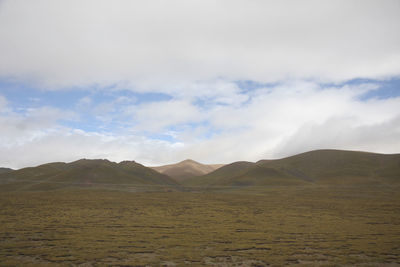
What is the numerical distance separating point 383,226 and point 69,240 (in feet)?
107

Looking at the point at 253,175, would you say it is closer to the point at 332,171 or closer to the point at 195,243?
the point at 332,171

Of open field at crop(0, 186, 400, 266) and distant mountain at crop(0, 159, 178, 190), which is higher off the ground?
distant mountain at crop(0, 159, 178, 190)

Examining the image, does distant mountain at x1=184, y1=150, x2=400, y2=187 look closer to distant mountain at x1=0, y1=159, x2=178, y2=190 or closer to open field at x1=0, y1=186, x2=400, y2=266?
distant mountain at x1=0, y1=159, x2=178, y2=190

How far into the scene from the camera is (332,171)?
168 meters

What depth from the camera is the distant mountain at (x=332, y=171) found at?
14412 cm

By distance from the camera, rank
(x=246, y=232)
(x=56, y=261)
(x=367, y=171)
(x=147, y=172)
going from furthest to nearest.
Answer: (x=147, y=172) → (x=367, y=171) → (x=246, y=232) → (x=56, y=261)

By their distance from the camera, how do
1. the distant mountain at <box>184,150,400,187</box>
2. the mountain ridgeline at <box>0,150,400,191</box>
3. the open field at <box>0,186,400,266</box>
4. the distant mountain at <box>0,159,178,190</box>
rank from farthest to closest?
the distant mountain at <box>184,150,400,187</box>, the mountain ridgeline at <box>0,150,400,191</box>, the distant mountain at <box>0,159,178,190</box>, the open field at <box>0,186,400,266</box>

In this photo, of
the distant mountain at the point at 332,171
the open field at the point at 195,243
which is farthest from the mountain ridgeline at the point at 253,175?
the open field at the point at 195,243

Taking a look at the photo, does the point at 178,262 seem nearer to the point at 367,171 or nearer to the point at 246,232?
the point at 246,232

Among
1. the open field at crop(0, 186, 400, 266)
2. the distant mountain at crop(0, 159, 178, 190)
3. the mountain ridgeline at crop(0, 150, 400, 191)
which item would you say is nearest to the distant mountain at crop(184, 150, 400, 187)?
the mountain ridgeline at crop(0, 150, 400, 191)

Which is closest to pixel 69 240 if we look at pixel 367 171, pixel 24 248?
pixel 24 248

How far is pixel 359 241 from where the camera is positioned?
24.8 m

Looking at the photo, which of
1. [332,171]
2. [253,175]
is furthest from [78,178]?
[332,171]

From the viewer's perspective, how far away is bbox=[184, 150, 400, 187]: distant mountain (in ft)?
473
